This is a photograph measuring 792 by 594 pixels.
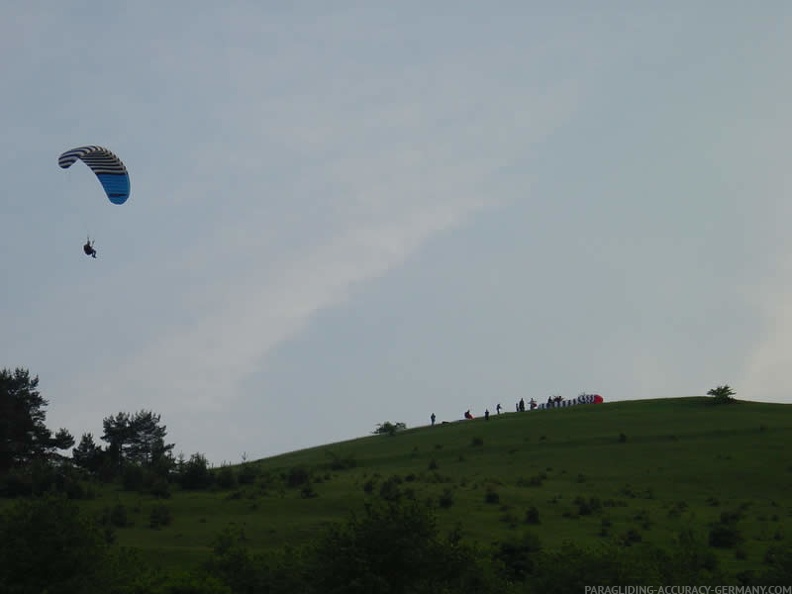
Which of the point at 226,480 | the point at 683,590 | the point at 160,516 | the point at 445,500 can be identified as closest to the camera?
the point at 683,590

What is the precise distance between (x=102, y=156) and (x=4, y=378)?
88.3 feet

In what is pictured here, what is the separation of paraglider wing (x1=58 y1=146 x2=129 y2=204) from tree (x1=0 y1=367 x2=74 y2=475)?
23107 millimetres

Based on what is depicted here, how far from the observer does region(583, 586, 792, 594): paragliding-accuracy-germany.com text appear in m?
40.7


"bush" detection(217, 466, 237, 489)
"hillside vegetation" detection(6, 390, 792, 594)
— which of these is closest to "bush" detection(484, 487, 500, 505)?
"hillside vegetation" detection(6, 390, 792, 594)

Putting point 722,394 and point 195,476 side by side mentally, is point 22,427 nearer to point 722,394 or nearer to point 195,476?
point 195,476

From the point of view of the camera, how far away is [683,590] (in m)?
41.1

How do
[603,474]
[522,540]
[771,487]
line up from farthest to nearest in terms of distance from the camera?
[603,474] < [771,487] < [522,540]

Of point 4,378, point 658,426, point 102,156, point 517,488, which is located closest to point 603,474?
point 517,488

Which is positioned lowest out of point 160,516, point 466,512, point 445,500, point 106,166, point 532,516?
point 532,516

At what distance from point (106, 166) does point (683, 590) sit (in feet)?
143

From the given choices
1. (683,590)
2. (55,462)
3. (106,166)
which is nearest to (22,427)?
(55,462)

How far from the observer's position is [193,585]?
44.5 meters

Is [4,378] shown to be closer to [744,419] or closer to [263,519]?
[263,519]

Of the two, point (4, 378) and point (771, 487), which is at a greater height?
point (4, 378)
